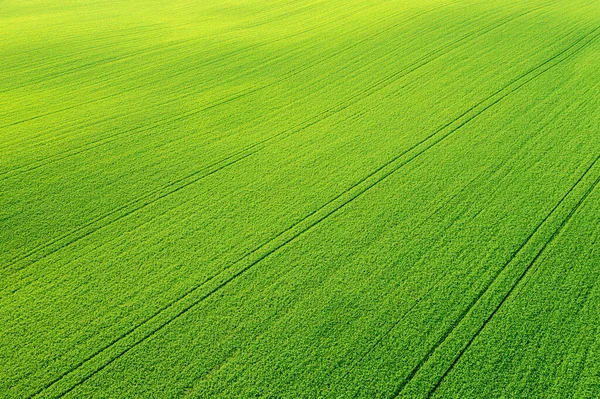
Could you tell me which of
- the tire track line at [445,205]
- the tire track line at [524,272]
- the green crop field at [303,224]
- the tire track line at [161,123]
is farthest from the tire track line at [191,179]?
the tire track line at [524,272]

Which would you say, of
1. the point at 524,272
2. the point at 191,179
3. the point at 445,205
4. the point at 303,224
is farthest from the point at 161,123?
the point at 524,272

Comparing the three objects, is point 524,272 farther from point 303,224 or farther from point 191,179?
point 191,179

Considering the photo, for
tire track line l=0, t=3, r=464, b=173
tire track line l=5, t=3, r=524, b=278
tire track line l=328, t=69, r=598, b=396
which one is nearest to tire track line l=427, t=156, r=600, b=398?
tire track line l=328, t=69, r=598, b=396

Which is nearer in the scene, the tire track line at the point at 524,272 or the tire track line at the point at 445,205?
the tire track line at the point at 524,272

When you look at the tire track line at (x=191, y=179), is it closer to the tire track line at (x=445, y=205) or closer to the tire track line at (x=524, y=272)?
the tire track line at (x=445, y=205)

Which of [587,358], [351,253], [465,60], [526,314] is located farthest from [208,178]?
[465,60]

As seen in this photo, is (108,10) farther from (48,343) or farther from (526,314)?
(526,314)

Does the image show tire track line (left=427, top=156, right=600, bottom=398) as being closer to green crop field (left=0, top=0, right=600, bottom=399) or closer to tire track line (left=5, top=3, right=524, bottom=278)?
green crop field (left=0, top=0, right=600, bottom=399)

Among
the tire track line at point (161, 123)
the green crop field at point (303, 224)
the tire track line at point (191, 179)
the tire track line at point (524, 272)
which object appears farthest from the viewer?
the tire track line at point (161, 123)
